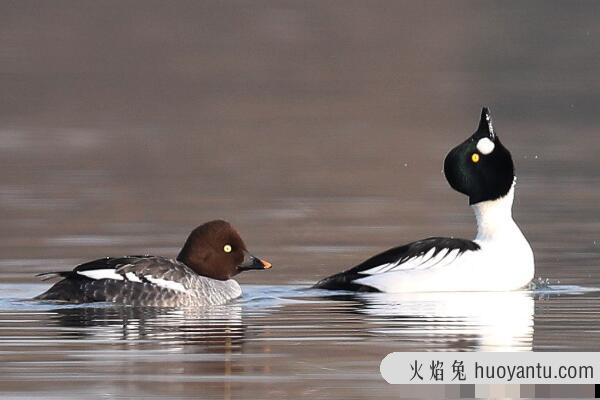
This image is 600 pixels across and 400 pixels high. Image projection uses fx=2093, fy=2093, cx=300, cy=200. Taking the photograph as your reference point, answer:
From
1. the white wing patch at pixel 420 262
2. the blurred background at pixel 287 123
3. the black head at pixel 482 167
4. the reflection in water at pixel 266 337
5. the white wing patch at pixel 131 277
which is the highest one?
the blurred background at pixel 287 123

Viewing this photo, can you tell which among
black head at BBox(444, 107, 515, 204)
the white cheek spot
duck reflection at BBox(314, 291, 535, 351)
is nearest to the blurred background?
black head at BBox(444, 107, 515, 204)

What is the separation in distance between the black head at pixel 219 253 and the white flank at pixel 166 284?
0.55 metres

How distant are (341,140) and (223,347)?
19.4 metres

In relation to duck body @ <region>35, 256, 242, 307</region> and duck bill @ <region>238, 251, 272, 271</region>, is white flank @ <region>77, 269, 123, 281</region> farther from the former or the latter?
duck bill @ <region>238, 251, 272, 271</region>

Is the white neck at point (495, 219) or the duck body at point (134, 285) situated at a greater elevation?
the white neck at point (495, 219)

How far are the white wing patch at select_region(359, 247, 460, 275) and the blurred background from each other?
0.71m

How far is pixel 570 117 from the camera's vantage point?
118 feet

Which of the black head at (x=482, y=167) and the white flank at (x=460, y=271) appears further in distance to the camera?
the black head at (x=482, y=167)

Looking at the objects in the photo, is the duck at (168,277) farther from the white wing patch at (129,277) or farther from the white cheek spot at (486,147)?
the white cheek spot at (486,147)

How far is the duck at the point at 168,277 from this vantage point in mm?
14492

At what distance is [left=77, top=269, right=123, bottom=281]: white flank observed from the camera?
14.4 metres

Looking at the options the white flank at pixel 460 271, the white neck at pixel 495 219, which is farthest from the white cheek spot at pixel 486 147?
the white flank at pixel 460 271

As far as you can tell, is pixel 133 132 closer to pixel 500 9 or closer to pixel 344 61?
pixel 344 61

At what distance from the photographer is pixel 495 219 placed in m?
15.8
